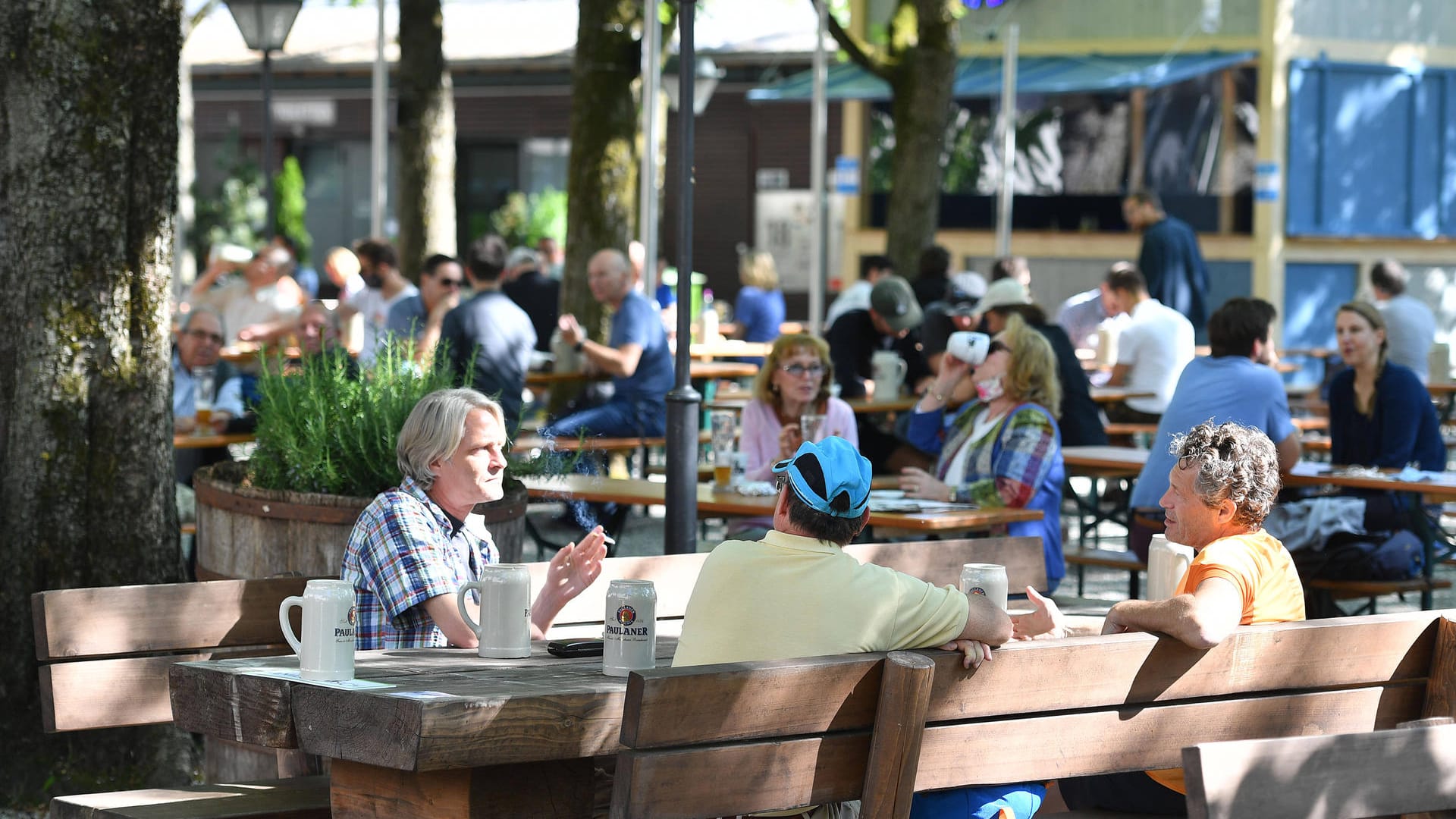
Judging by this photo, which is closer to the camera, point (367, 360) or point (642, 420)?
point (367, 360)

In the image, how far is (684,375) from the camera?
234 inches

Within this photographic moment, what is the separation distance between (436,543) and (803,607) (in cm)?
109

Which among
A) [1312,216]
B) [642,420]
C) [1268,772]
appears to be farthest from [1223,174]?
[1268,772]

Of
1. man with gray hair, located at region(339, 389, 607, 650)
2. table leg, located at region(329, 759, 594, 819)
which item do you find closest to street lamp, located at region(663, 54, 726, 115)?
man with gray hair, located at region(339, 389, 607, 650)

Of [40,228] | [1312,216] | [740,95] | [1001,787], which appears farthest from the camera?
[740,95]

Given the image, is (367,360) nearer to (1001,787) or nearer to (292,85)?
(1001,787)

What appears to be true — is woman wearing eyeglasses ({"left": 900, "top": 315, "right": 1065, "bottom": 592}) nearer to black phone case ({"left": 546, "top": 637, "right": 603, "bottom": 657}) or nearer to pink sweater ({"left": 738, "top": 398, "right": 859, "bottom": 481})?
pink sweater ({"left": 738, "top": 398, "right": 859, "bottom": 481})

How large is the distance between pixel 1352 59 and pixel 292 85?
1833 cm

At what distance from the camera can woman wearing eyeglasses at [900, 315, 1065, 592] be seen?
268 inches

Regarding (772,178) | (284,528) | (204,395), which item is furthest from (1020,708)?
(772,178)

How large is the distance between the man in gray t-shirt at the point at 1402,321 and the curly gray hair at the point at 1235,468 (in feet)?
29.3

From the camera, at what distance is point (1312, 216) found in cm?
2019

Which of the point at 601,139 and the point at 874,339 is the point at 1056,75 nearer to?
the point at 601,139

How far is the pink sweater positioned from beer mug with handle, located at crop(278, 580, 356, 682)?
4134 millimetres
